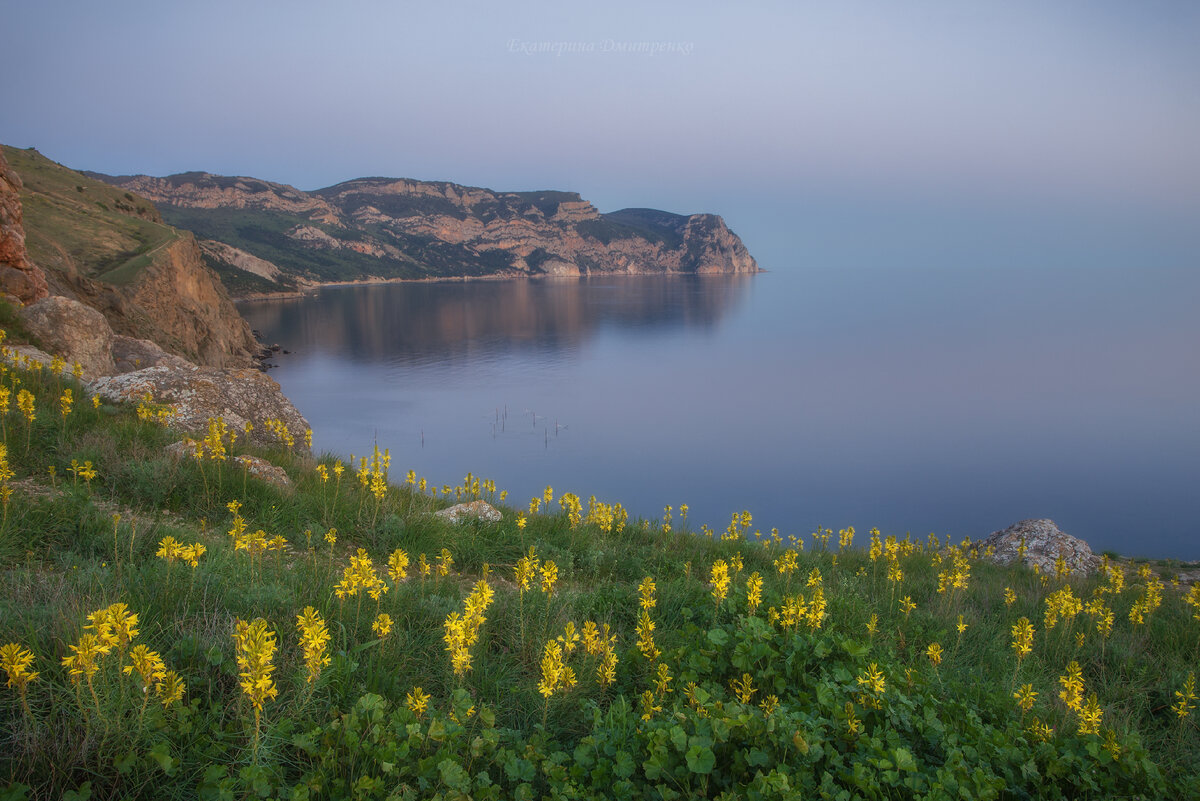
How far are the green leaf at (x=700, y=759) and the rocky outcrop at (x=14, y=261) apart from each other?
18.5 m

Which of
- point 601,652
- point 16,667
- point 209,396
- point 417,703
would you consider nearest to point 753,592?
point 601,652

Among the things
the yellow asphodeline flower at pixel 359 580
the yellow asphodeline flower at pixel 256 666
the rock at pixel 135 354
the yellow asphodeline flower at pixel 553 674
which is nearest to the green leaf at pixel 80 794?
the yellow asphodeline flower at pixel 256 666

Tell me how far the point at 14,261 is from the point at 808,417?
35.9 m

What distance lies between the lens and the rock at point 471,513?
7.08 metres

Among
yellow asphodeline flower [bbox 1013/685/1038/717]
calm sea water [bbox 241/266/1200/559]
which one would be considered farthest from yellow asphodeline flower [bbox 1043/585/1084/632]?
calm sea water [bbox 241/266/1200/559]

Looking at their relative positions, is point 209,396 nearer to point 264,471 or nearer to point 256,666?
point 264,471

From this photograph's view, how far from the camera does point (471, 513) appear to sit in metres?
7.30

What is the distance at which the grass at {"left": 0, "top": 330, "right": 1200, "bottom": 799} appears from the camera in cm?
251

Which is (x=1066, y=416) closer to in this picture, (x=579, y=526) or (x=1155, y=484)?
(x=1155, y=484)

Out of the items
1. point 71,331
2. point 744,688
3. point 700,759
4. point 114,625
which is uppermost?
point 71,331

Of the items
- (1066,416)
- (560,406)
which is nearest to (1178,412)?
(1066,416)

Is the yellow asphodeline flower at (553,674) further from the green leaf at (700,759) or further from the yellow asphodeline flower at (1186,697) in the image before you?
the yellow asphodeline flower at (1186,697)

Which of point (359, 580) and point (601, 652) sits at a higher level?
point (359, 580)

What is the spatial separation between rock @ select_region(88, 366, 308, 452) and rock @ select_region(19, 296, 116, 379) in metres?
2.79
